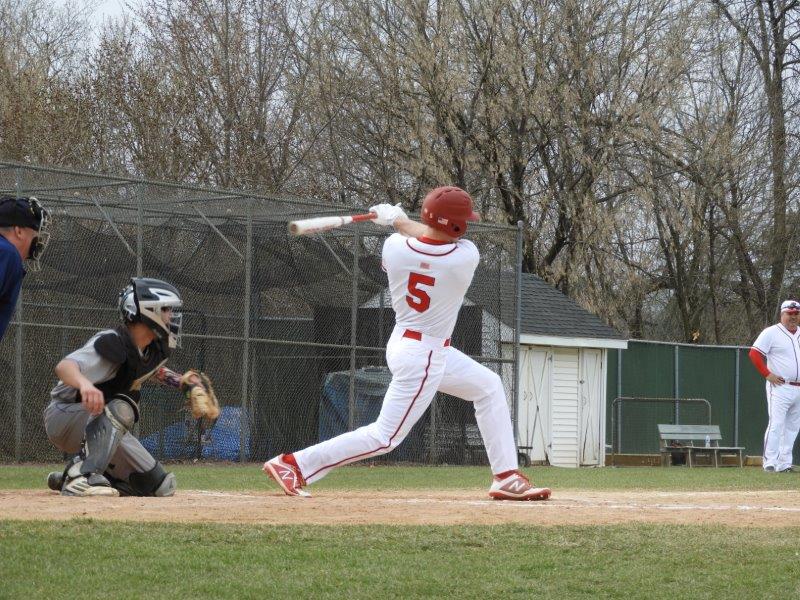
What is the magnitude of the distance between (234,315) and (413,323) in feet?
30.2

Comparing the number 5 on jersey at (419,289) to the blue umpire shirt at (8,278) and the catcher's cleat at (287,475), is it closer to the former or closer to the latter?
the catcher's cleat at (287,475)

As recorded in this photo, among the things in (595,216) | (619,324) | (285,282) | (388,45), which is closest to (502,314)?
(285,282)

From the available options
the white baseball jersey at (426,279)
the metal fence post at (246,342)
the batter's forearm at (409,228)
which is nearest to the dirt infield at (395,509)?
the white baseball jersey at (426,279)

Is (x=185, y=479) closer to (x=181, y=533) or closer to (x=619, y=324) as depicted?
(x=181, y=533)

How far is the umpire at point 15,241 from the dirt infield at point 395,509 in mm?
1598

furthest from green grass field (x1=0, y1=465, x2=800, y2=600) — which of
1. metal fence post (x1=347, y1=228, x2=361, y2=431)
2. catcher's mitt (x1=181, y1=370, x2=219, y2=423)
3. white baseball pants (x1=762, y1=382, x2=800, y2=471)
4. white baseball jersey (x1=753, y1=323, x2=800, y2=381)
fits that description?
metal fence post (x1=347, y1=228, x2=361, y2=431)

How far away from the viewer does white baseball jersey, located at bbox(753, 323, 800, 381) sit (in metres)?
16.6

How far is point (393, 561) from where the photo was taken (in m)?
5.63

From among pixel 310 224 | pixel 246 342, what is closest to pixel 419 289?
pixel 310 224

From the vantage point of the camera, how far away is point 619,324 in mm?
32344

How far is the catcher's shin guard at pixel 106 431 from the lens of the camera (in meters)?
8.05

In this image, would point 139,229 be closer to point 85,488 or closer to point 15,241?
point 85,488

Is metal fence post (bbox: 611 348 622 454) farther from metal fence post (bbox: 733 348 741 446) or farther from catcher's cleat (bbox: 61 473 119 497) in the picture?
catcher's cleat (bbox: 61 473 119 497)

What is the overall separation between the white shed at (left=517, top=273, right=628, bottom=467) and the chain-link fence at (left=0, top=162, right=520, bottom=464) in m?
4.25
